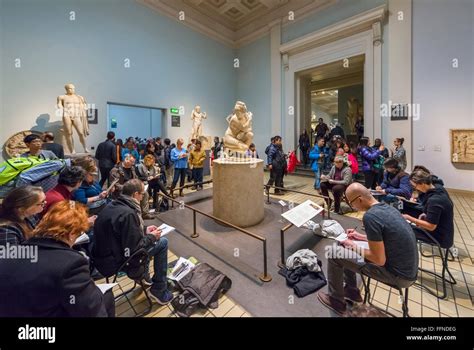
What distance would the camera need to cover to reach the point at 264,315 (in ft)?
6.51

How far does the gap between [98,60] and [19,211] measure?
7.45m

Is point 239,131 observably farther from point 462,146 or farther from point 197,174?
point 462,146

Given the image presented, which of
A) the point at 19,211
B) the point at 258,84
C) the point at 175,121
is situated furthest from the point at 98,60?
the point at 19,211

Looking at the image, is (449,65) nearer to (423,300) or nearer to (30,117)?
(423,300)

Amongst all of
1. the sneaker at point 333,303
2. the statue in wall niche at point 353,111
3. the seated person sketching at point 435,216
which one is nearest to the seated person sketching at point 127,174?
the sneaker at point 333,303

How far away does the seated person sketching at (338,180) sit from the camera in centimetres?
443

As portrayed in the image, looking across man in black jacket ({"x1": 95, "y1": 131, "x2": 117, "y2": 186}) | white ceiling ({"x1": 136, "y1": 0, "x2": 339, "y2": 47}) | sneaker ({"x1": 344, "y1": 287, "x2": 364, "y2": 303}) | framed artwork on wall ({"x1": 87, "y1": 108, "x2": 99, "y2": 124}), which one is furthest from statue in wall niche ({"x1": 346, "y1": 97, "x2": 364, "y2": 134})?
framed artwork on wall ({"x1": 87, "y1": 108, "x2": 99, "y2": 124})

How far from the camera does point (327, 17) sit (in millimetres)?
8727

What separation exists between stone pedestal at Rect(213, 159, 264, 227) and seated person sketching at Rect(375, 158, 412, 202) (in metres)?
2.03

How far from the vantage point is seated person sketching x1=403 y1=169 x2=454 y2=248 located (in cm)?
219

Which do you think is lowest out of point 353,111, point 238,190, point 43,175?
point 238,190

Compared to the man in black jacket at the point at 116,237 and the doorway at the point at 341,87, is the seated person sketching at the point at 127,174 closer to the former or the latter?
the man in black jacket at the point at 116,237

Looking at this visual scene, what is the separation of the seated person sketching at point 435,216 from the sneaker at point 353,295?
100 cm
